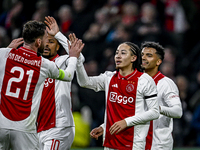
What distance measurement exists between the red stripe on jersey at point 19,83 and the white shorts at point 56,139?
2.50 ft

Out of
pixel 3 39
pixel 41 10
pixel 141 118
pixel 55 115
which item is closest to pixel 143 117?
pixel 141 118

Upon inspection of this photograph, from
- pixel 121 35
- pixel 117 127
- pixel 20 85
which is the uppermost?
pixel 121 35

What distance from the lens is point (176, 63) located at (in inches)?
369

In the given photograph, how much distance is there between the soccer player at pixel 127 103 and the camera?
4.68m

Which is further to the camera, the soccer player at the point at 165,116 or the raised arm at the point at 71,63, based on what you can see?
the soccer player at the point at 165,116

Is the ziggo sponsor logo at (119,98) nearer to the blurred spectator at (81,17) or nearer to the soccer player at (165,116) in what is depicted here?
the soccer player at (165,116)

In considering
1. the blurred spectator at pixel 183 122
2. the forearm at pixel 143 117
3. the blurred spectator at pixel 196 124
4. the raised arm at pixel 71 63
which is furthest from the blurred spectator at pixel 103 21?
the forearm at pixel 143 117

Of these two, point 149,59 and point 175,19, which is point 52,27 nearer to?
point 149,59

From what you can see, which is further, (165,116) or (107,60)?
(107,60)

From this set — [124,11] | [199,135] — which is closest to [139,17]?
[124,11]

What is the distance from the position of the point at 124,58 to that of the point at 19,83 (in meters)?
1.46

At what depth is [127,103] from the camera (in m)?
4.84

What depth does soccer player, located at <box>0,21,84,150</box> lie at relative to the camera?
4270 millimetres

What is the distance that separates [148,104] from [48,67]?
134 centimetres
